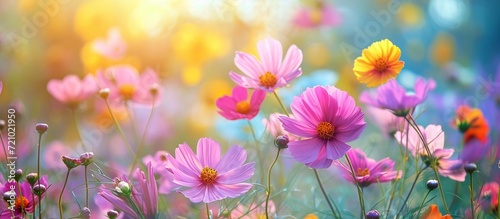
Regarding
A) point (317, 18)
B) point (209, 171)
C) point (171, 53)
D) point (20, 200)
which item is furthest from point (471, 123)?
point (171, 53)

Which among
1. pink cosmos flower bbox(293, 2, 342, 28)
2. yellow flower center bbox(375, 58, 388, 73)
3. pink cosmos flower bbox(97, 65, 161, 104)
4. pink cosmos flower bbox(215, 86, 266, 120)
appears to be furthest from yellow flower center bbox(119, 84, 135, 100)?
pink cosmos flower bbox(293, 2, 342, 28)

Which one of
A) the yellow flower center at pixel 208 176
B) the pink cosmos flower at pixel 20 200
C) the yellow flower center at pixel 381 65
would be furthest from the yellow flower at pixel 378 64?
the pink cosmos flower at pixel 20 200

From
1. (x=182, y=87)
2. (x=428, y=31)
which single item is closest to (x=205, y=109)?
(x=182, y=87)

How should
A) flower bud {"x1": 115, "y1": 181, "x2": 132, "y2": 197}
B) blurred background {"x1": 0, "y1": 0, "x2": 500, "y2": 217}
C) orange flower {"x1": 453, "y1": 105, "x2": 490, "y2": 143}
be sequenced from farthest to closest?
1. blurred background {"x1": 0, "y1": 0, "x2": 500, "y2": 217}
2. orange flower {"x1": 453, "y1": 105, "x2": 490, "y2": 143}
3. flower bud {"x1": 115, "y1": 181, "x2": 132, "y2": 197}

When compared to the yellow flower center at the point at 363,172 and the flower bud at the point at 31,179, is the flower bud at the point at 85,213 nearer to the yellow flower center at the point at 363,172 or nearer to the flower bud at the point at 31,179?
the flower bud at the point at 31,179

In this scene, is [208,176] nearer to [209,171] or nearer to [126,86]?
[209,171]

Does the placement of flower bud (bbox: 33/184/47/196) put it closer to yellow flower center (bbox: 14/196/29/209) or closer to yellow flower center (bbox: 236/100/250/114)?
yellow flower center (bbox: 14/196/29/209)

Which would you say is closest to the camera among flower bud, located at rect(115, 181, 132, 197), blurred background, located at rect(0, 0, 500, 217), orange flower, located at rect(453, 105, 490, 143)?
flower bud, located at rect(115, 181, 132, 197)
